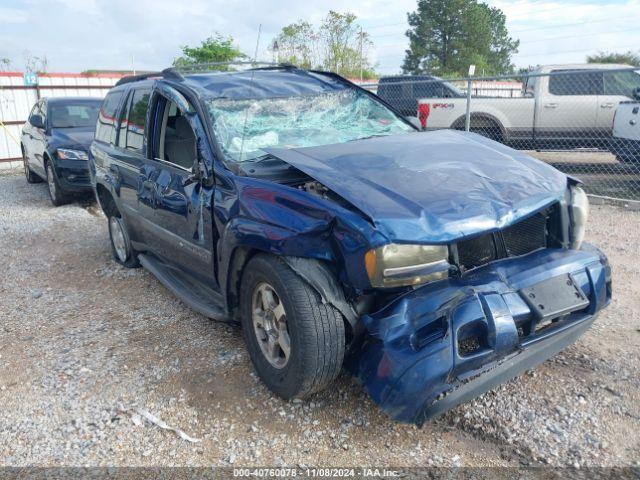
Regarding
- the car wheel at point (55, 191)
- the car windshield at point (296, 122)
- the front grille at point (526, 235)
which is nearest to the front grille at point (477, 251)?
the front grille at point (526, 235)

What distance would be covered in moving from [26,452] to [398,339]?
6.53 ft

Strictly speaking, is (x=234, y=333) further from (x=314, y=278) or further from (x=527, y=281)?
(x=527, y=281)

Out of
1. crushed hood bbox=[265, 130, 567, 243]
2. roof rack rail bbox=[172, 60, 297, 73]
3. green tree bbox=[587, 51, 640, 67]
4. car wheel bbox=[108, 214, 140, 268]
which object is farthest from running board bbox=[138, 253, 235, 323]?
green tree bbox=[587, 51, 640, 67]

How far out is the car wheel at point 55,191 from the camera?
28.4ft

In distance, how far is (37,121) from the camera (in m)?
9.41

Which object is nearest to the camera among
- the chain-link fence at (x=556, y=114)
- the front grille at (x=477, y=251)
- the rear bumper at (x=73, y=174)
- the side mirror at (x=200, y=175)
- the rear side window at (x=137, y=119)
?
the front grille at (x=477, y=251)

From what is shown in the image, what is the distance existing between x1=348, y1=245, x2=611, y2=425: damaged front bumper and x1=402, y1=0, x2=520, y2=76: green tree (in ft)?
158

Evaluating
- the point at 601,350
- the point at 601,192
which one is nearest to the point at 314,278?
the point at 601,350

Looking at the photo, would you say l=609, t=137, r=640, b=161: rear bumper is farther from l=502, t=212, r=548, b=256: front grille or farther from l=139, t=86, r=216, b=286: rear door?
l=139, t=86, r=216, b=286: rear door

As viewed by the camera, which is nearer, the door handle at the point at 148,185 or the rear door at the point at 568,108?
the door handle at the point at 148,185

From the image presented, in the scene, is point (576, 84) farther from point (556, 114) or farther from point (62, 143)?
point (62, 143)

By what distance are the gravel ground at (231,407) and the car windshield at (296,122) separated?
140 centimetres

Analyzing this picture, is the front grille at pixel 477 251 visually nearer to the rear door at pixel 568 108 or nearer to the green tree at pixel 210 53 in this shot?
the rear door at pixel 568 108

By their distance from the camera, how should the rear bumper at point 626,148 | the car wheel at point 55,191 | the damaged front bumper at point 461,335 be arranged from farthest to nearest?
1. the car wheel at point 55,191
2. the rear bumper at point 626,148
3. the damaged front bumper at point 461,335
